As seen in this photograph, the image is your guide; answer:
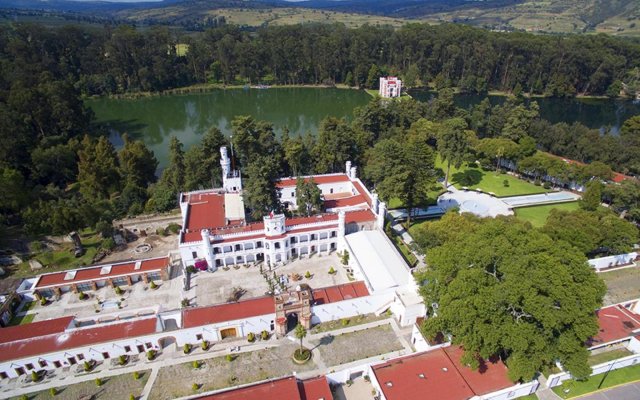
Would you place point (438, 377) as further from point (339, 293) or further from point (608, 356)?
point (608, 356)

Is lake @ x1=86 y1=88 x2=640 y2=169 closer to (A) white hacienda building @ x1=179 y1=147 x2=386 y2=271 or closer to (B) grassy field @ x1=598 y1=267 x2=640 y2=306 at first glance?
(A) white hacienda building @ x1=179 y1=147 x2=386 y2=271

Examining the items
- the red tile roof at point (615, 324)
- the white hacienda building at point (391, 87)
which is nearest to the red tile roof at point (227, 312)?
the red tile roof at point (615, 324)

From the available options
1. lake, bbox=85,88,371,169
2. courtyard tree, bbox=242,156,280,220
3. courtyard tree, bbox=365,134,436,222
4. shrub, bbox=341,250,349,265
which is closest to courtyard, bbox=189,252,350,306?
shrub, bbox=341,250,349,265

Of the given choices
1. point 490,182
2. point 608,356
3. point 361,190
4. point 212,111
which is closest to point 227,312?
point 361,190

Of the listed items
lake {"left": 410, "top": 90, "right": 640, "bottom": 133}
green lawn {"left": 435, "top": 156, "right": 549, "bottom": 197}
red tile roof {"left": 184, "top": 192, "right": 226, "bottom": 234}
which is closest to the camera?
red tile roof {"left": 184, "top": 192, "right": 226, "bottom": 234}

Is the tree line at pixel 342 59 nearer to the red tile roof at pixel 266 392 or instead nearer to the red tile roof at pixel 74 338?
the red tile roof at pixel 74 338

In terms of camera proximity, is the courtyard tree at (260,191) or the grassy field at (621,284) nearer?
the grassy field at (621,284)
